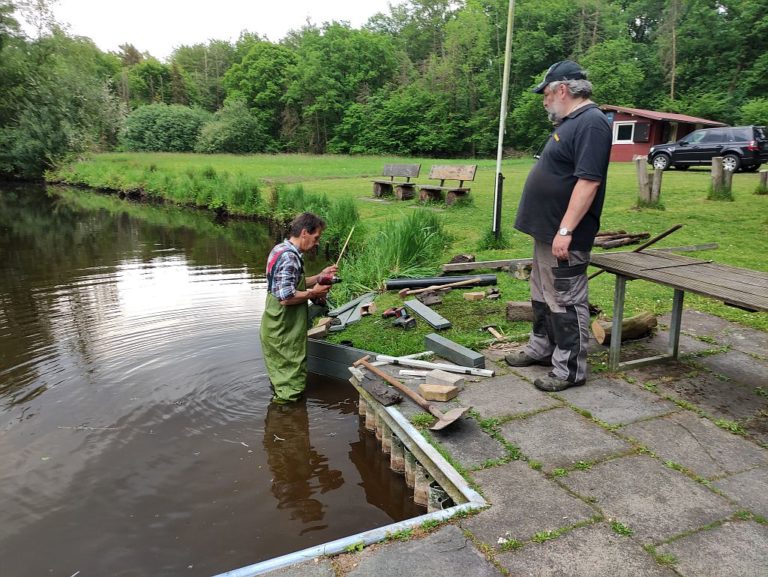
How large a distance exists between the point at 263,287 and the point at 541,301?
6809mm

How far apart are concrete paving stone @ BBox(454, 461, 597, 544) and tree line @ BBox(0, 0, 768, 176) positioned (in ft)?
114

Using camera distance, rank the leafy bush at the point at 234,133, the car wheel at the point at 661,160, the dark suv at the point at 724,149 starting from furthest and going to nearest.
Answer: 1. the leafy bush at the point at 234,133
2. the car wheel at the point at 661,160
3. the dark suv at the point at 724,149

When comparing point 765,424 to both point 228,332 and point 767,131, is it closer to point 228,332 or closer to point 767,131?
point 228,332

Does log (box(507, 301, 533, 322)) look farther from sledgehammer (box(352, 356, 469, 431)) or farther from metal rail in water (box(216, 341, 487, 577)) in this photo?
sledgehammer (box(352, 356, 469, 431))

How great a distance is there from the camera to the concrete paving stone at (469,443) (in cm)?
323

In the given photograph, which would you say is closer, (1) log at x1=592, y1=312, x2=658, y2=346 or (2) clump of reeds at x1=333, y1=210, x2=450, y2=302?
(1) log at x1=592, y1=312, x2=658, y2=346

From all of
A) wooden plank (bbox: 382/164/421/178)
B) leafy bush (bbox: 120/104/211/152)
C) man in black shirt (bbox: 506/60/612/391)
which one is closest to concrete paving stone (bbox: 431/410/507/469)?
man in black shirt (bbox: 506/60/612/391)

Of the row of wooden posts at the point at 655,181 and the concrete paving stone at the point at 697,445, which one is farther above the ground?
the row of wooden posts at the point at 655,181

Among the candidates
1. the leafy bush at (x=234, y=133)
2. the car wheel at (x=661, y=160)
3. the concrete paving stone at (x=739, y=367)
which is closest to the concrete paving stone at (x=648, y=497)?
the concrete paving stone at (x=739, y=367)

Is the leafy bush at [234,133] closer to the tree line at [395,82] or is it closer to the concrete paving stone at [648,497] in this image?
the tree line at [395,82]

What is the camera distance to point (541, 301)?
4.32 metres

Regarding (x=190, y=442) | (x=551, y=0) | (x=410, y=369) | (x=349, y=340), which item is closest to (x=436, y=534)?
(x=410, y=369)

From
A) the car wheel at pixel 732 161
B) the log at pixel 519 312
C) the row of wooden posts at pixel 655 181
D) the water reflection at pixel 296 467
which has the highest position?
the car wheel at pixel 732 161

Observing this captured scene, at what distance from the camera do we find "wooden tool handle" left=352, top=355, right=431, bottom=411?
384 centimetres
